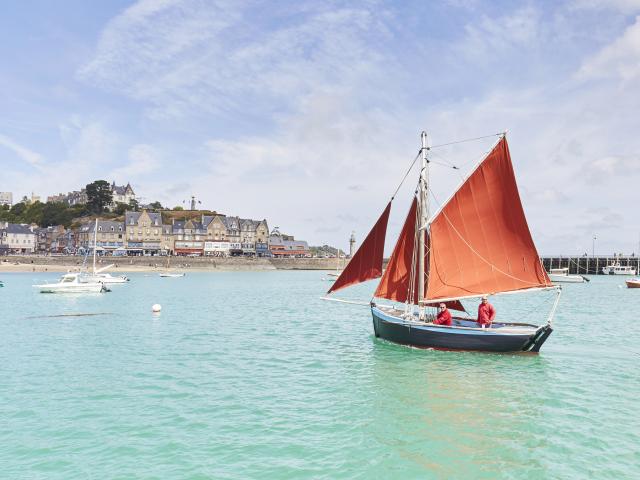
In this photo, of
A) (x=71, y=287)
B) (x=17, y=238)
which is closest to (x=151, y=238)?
(x=17, y=238)

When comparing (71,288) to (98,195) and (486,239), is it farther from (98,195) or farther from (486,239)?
(98,195)

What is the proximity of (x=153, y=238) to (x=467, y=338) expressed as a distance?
484 ft

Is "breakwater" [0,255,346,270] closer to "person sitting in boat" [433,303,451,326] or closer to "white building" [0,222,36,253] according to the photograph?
"white building" [0,222,36,253]

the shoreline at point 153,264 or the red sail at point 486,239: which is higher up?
the red sail at point 486,239

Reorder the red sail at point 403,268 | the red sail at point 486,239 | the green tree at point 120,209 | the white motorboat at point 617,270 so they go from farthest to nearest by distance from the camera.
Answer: the green tree at point 120,209 < the white motorboat at point 617,270 < the red sail at point 403,268 < the red sail at point 486,239

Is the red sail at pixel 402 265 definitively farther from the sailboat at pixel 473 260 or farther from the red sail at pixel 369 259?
the red sail at pixel 369 259

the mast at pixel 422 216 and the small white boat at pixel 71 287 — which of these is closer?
the mast at pixel 422 216

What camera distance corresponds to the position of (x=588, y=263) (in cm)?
15588

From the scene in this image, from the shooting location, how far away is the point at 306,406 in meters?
15.1

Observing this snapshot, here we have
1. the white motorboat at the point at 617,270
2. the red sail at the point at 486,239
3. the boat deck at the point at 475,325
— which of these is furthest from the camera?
the white motorboat at the point at 617,270

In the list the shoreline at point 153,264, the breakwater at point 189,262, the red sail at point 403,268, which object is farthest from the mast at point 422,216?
the breakwater at point 189,262

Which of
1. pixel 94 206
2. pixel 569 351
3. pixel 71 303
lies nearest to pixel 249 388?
pixel 569 351

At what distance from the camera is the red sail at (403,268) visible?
85.7 ft

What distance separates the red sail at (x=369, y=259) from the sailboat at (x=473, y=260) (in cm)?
159
